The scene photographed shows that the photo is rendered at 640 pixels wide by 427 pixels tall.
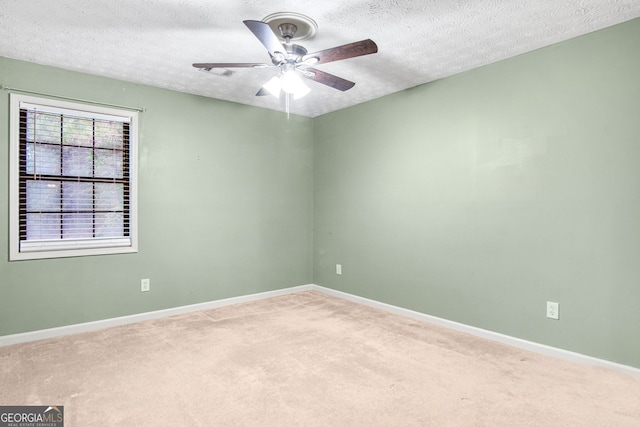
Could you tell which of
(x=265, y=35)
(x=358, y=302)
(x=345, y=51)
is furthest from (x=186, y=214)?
(x=345, y=51)

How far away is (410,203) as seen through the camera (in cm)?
383

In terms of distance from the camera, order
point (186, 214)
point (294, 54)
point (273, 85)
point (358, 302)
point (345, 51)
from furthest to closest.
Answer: point (358, 302) → point (186, 214) → point (273, 85) → point (294, 54) → point (345, 51)

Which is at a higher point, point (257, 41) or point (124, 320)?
point (257, 41)

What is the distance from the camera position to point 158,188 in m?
3.76

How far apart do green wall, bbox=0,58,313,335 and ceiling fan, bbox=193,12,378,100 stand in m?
1.58

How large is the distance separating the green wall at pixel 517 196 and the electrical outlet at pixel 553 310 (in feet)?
0.13

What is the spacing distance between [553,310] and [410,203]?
1.57 m

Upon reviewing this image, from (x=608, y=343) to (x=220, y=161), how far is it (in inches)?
152

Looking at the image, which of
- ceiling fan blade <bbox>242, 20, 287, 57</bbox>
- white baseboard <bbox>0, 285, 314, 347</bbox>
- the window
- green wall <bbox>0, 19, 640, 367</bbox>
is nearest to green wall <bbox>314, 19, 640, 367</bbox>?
green wall <bbox>0, 19, 640, 367</bbox>

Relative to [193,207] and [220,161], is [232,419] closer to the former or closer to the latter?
[193,207]

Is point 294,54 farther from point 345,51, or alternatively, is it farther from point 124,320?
point 124,320

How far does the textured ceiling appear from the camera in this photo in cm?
223

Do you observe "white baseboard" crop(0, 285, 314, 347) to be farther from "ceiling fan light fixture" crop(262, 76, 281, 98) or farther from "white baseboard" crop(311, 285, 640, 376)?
"ceiling fan light fixture" crop(262, 76, 281, 98)

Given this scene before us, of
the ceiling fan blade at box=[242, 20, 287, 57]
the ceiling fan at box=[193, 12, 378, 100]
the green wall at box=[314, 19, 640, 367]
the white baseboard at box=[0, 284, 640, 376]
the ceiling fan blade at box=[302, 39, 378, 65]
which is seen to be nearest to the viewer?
the ceiling fan blade at box=[242, 20, 287, 57]
